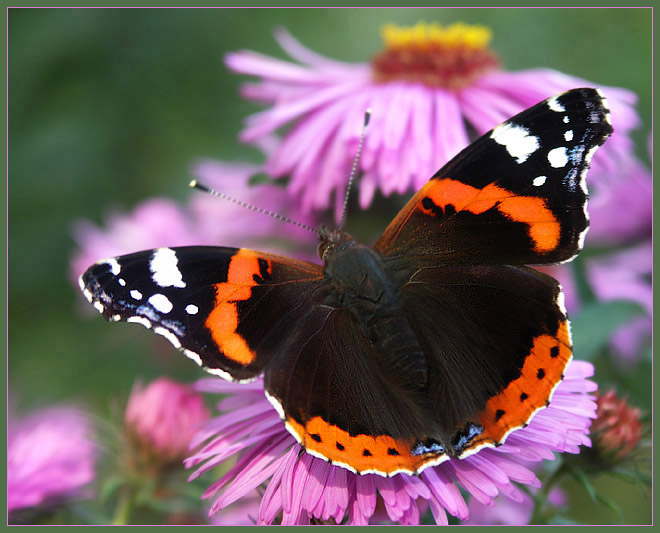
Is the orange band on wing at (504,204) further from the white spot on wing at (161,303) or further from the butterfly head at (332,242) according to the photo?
the white spot on wing at (161,303)

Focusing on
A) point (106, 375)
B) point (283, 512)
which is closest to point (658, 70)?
point (283, 512)

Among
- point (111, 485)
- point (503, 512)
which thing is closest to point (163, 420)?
point (111, 485)

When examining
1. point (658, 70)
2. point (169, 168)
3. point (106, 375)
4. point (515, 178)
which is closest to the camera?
point (515, 178)

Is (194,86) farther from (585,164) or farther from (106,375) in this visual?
(585,164)

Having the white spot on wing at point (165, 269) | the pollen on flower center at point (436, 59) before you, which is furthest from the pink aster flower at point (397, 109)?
the white spot on wing at point (165, 269)

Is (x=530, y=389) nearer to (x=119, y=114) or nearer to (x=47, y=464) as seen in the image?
(x=47, y=464)

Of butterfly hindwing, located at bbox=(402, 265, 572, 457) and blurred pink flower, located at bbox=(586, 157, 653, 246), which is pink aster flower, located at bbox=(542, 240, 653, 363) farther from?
butterfly hindwing, located at bbox=(402, 265, 572, 457)
